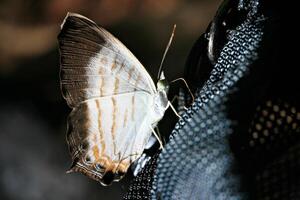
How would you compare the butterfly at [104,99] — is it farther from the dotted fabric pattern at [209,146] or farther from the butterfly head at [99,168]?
the dotted fabric pattern at [209,146]

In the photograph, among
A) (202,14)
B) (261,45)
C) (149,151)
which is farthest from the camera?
(202,14)

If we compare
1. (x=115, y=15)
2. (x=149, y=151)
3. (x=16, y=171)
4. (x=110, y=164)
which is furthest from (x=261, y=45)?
(x=115, y=15)

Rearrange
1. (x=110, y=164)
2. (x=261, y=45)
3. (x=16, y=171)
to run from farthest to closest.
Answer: (x=16, y=171), (x=110, y=164), (x=261, y=45)

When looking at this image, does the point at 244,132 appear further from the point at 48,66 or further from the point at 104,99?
the point at 48,66

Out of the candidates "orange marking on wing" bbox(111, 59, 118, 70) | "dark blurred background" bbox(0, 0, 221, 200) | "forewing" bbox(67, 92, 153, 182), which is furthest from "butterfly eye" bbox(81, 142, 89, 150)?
"dark blurred background" bbox(0, 0, 221, 200)

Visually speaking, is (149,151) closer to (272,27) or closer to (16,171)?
(272,27)

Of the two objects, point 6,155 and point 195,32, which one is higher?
point 195,32
